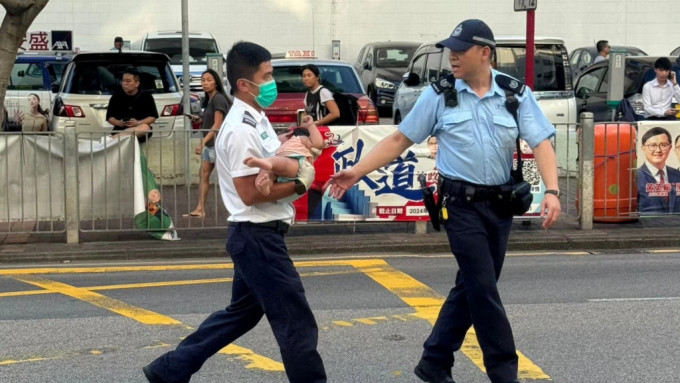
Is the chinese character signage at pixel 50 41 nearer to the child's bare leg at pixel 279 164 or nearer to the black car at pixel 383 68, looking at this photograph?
the black car at pixel 383 68

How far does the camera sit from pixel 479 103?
5836 mm

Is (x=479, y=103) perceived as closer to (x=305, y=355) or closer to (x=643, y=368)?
(x=305, y=355)

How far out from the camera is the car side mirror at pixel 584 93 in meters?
21.0

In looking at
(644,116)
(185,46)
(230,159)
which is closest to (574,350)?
(230,159)

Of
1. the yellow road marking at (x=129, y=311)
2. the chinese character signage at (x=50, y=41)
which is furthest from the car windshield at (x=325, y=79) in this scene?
the yellow road marking at (x=129, y=311)

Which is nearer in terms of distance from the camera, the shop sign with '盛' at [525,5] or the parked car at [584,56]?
the shop sign with '盛' at [525,5]

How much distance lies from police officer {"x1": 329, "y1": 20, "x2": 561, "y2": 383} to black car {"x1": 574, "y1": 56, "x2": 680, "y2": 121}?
12.8 meters

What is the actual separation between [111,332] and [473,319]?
292 centimetres

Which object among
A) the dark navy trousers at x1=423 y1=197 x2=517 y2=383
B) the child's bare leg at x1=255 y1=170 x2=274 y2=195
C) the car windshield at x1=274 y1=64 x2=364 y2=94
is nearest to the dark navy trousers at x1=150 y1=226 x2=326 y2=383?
the child's bare leg at x1=255 y1=170 x2=274 y2=195

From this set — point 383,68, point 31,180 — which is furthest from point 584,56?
point 31,180

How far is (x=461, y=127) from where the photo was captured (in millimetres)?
5816

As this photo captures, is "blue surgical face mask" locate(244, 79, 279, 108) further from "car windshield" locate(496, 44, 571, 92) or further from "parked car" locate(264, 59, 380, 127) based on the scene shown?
"car windshield" locate(496, 44, 571, 92)

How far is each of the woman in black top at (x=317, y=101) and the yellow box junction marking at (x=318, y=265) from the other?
2757 millimetres

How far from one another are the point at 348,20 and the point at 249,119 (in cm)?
3056
